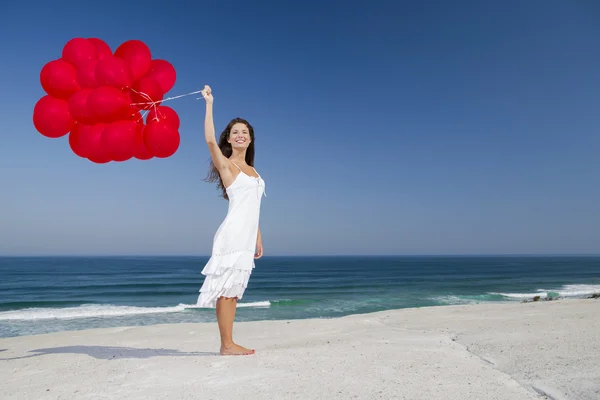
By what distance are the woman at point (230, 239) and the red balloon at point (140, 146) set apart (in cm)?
58

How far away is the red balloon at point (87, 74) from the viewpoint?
397 cm

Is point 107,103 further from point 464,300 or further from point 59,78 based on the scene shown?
point 464,300

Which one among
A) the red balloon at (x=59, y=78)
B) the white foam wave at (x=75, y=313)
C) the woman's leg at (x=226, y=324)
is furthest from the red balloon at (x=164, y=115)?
the white foam wave at (x=75, y=313)

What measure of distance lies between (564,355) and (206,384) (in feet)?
10.2

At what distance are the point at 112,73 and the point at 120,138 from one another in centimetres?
56

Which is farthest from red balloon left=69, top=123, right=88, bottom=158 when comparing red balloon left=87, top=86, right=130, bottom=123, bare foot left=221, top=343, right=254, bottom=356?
bare foot left=221, top=343, right=254, bottom=356

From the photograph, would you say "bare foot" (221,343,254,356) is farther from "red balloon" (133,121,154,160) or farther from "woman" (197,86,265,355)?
"red balloon" (133,121,154,160)

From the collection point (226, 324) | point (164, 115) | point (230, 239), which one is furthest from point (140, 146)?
point (226, 324)

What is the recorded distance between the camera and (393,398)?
2900 millimetres

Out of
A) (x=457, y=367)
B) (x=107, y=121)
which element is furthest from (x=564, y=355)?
(x=107, y=121)

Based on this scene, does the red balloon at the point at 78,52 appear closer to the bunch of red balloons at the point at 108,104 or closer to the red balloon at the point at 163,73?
the bunch of red balloons at the point at 108,104

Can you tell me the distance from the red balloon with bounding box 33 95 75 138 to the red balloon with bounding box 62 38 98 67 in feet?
1.27

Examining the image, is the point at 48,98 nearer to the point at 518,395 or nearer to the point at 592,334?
the point at 518,395

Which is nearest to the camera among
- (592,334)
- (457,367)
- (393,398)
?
(393,398)
